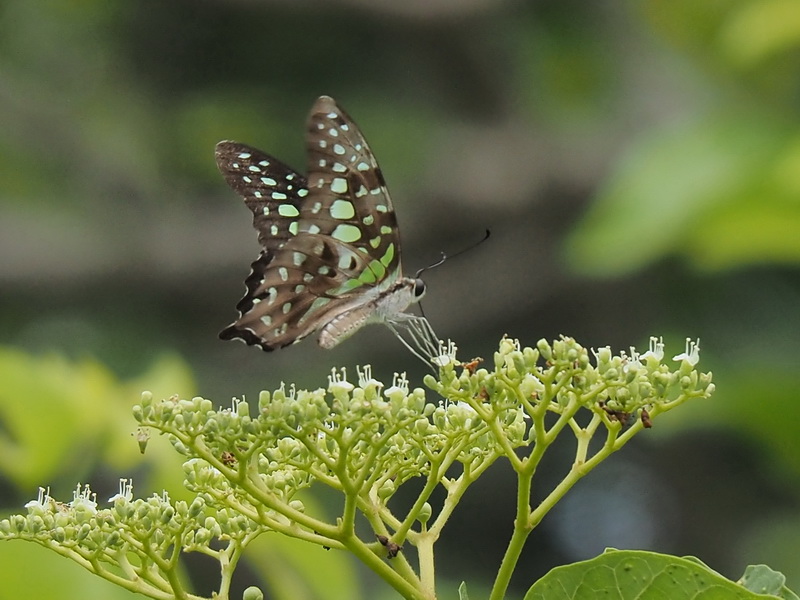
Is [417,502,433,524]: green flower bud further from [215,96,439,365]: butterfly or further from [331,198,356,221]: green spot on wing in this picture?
[331,198,356,221]: green spot on wing

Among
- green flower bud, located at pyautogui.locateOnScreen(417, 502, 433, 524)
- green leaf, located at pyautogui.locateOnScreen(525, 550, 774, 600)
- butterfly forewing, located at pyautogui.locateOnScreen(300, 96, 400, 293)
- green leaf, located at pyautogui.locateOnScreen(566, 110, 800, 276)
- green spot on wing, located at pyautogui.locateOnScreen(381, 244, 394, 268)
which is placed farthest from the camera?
green leaf, located at pyautogui.locateOnScreen(566, 110, 800, 276)

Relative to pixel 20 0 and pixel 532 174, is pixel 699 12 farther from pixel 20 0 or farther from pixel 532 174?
pixel 20 0

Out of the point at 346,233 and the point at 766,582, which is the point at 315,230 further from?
the point at 766,582

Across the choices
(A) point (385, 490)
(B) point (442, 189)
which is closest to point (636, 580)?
(A) point (385, 490)

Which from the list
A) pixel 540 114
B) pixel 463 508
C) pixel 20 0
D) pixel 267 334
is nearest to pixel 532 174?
pixel 540 114

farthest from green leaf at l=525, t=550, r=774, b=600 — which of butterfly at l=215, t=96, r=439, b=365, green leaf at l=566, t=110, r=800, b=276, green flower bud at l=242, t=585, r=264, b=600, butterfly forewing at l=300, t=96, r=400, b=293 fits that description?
green leaf at l=566, t=110, r=800, b=276

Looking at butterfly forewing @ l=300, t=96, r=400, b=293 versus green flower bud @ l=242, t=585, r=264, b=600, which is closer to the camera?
green flower bud @ l=242, t=585, r=264, b=600

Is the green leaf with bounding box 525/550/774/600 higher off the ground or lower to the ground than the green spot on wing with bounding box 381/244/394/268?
lower

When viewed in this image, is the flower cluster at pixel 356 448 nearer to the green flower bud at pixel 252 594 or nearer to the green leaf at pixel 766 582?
the green flower bud at pixel 252 594

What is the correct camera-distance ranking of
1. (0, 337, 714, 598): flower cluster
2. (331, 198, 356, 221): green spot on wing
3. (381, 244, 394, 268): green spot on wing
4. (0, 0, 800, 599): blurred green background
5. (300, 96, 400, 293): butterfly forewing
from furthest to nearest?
(0, 0, 800, 599): blurred green background
(381, 244, 394, 268): green spot on wing
(331, 198, 356, 221): green spot on wing
(300, 96, 400, 293): butterfly forewing
(0, 337, 714, 598): flower cluster
